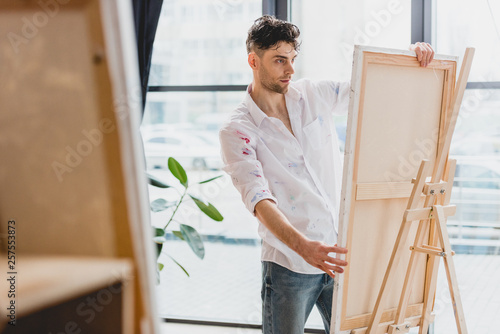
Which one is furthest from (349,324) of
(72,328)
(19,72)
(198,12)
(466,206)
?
(198,12)

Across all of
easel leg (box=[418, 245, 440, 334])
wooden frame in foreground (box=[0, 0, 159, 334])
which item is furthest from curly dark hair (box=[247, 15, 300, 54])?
wooden frame in foreground (box=[0, 0, 159, 334])

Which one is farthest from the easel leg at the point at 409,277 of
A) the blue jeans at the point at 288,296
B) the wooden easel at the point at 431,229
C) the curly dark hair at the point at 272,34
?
the curly dark hair at the point at 272,34

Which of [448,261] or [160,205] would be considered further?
[160,205]

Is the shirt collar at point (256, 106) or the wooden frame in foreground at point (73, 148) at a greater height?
the wooden frame in foreground at point (73, 148)

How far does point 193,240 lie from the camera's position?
107 inches

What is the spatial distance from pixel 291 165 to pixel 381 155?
1.02 ft

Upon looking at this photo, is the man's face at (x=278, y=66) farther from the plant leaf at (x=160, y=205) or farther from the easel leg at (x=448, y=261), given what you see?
the plant leaf at (x=160, y=205)

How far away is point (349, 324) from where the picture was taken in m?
1.74

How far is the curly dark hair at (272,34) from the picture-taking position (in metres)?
1.84

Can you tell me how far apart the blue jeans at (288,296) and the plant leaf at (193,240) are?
89 cm

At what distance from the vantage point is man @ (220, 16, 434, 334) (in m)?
1.77

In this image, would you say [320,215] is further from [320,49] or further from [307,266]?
[320,49]

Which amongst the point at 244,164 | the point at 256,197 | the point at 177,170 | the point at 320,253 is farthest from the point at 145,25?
the point at 320,253

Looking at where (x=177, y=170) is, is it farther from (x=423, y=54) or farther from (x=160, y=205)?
(x=423, y=54)
